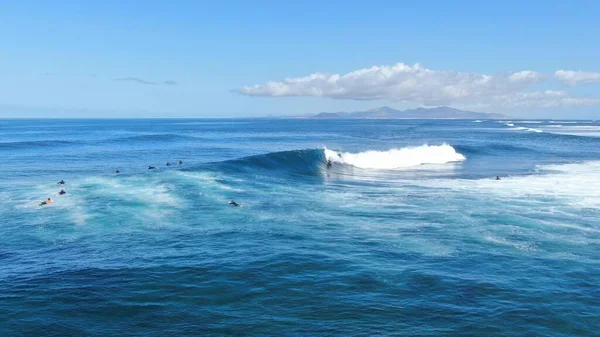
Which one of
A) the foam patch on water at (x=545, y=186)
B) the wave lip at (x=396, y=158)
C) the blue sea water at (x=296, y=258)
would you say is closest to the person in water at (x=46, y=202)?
the blue sea water at (x=296, y=258)

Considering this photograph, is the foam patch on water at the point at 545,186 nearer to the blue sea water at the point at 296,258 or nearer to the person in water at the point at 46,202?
the blue sea water at the point at 296,258

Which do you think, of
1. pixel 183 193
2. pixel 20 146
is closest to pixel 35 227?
pixel 183 193

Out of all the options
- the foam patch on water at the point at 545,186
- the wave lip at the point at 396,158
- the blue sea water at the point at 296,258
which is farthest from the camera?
the wave lip at the point at 396,158

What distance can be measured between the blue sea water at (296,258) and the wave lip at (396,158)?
1704 cm

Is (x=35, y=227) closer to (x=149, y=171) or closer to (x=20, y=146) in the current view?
(x=149, y=171)

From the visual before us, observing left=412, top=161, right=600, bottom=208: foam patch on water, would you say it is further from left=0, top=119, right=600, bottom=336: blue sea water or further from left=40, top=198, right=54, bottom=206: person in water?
left=40, top=198, right=54, bottom=206: person in water

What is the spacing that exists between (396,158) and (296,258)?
148ft

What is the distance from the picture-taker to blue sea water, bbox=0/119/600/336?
47.8 ft

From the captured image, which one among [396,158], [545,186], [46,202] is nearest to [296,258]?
[46,202]

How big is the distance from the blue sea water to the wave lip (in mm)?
17035

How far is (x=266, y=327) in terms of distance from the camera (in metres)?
14.0

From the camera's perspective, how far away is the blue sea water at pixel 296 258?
47.8 feet

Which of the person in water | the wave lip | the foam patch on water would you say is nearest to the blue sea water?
the foam patch on water

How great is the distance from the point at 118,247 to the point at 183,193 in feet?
43.3
